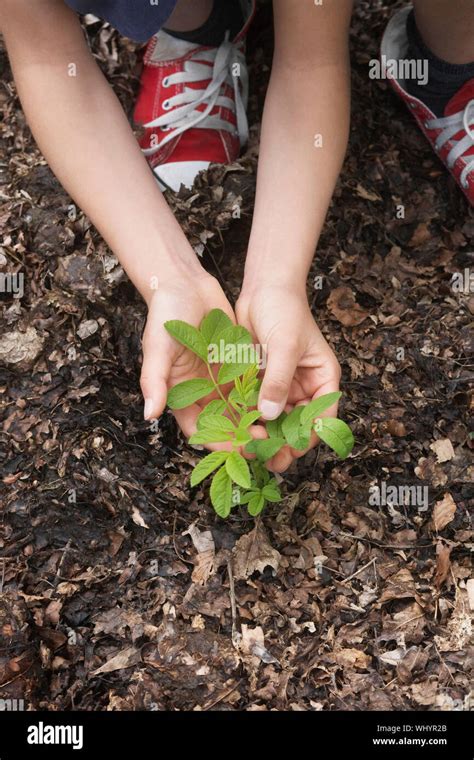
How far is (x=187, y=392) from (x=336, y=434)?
42 centimetres

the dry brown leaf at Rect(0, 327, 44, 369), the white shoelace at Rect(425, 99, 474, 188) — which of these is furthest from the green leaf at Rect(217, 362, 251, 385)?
the white shoelace at Rect(425, 99, 474, 188)

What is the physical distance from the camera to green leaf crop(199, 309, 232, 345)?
1925mm

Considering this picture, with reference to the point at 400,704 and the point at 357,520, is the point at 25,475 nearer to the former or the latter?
the point at 357,520

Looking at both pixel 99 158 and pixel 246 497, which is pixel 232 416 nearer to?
pixel 246 497

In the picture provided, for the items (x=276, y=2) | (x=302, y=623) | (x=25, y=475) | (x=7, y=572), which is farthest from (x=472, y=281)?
(x=7, y=572)

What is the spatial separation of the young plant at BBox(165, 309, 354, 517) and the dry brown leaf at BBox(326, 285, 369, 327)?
2.27 ft

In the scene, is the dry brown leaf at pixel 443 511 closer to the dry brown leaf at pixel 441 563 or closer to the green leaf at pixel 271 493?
the dry brown leaf at pixel 441 563

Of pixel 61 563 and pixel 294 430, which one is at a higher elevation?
pixel 294 430

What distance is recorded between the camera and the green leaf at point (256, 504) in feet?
6.60

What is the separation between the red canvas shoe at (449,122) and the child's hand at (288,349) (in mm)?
1012

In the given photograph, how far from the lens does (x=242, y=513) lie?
2.23 meters

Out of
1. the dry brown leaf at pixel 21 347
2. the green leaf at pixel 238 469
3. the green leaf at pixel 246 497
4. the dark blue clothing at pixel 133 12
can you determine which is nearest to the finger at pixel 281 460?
the green leaf at pixel 246 497

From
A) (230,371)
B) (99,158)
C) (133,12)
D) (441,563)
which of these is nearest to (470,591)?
(441,563)

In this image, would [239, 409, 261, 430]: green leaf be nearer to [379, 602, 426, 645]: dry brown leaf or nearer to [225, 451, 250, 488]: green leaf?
[225, 451, 250, 488]: green leaf
